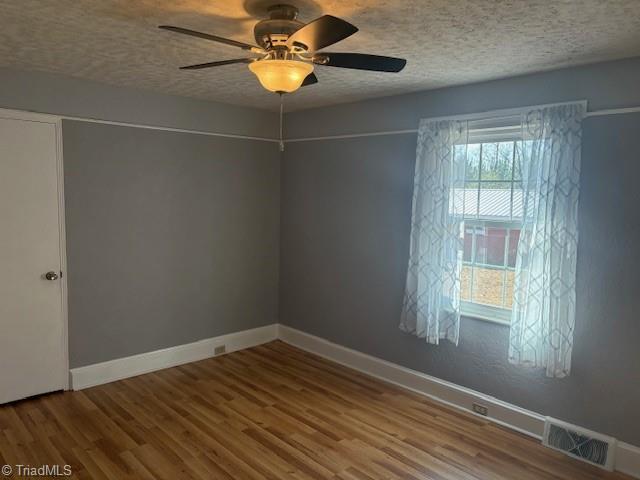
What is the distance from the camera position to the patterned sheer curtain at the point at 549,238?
2908mm

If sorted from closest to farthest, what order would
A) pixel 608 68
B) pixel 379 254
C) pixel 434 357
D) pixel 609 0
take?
pixel 609 0 < pixel 608 68 < pixel 434 357 < pixel 379 254

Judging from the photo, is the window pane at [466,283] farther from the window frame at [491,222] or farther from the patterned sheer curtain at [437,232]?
the patterned sheer curtain at [437,232]

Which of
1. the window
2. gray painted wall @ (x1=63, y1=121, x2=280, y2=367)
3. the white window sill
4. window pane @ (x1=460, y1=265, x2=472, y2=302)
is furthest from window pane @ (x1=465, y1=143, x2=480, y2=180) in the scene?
gray painted wall @ (x1=63, y1=121, x2=280, y2=367)

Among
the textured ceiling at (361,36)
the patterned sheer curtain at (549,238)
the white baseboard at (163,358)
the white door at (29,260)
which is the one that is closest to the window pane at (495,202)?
the patterned sheer curtain at (549,238)

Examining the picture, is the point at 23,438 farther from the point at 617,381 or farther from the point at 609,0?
the point at 609,0

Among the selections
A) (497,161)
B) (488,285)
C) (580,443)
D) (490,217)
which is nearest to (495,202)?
(490,217)

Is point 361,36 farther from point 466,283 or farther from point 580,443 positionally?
point 580,443

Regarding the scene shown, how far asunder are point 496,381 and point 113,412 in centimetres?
280

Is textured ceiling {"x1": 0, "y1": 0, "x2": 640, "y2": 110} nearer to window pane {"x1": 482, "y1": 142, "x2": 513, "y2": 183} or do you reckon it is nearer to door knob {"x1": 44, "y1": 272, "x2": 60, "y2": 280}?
window pane {"x1": 482, "y1": 142, "x2": 513, "y2": 183}

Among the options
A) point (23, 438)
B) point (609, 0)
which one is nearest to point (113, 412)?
point (23, 438)

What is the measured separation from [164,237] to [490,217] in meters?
2.77

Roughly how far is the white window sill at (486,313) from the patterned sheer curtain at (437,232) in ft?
0.36

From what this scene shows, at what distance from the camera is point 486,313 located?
3.48 meters

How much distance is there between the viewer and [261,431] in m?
3.22
